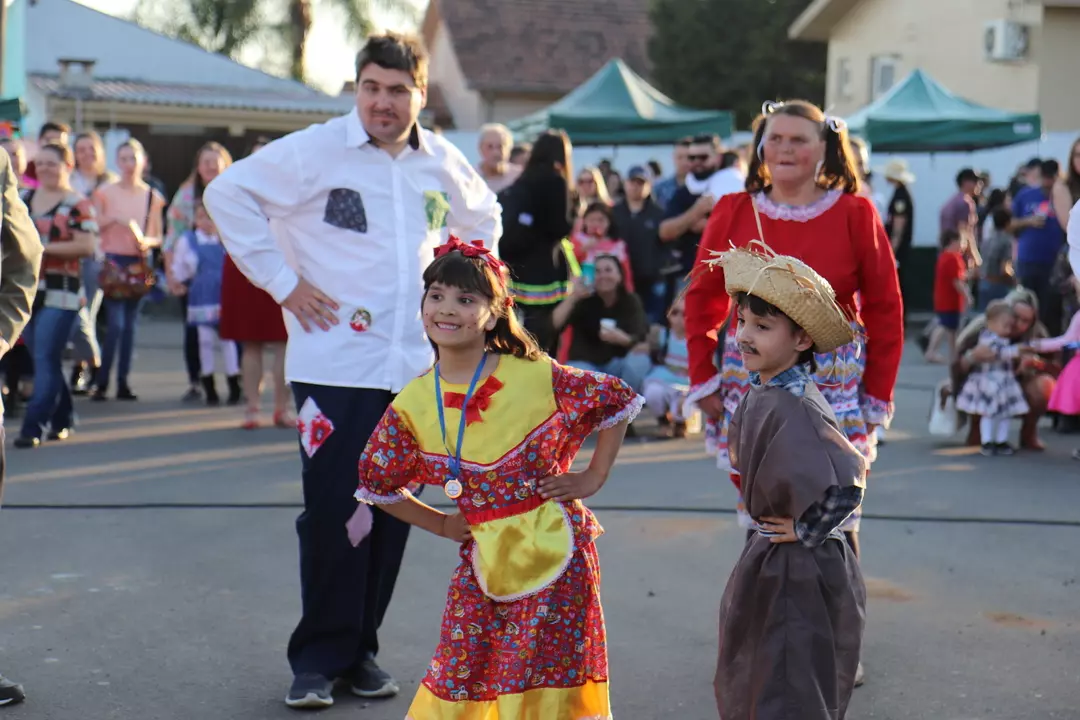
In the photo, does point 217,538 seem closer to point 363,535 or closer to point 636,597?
point 636,597

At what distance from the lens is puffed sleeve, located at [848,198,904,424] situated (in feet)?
16.1

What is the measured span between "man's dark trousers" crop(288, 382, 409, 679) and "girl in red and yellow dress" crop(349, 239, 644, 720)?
65cm

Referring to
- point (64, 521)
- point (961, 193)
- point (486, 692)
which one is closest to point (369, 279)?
point (486, 692)

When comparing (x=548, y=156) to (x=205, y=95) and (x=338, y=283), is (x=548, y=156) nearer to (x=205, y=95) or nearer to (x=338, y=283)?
(x=338, y=283)

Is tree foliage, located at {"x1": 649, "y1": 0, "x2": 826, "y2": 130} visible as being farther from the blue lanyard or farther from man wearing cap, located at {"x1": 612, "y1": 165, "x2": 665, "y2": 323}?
the blue lanyard

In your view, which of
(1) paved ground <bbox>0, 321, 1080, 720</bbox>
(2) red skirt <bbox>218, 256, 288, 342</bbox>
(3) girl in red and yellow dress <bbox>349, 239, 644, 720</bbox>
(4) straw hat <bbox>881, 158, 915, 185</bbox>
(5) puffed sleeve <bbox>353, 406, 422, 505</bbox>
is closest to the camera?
(3) girl in red and yellow dress <bbox>349, 239, 644, 720</bbox>

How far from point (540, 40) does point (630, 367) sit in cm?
3359

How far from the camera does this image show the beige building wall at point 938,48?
1073 inches

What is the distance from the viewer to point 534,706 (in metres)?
3.88

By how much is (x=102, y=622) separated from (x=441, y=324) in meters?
2.41

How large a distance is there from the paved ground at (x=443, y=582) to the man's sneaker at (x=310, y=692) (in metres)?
0.06

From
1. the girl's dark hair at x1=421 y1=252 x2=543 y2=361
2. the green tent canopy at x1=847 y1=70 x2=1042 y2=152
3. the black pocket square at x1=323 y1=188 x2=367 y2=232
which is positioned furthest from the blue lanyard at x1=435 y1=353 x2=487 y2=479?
the green tent canopy at x1=847 y1=70 x2=1042 y2=152

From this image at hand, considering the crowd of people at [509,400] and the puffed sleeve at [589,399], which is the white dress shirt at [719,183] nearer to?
the crowd of people at [509,400]

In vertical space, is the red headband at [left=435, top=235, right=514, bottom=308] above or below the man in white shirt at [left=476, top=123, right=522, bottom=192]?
below
